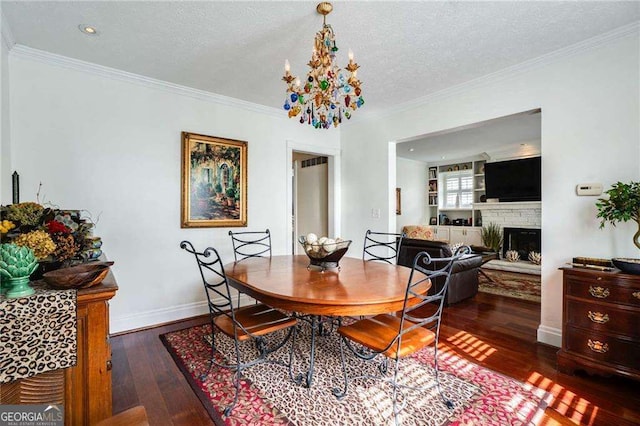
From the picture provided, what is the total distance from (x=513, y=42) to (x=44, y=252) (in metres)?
3.46

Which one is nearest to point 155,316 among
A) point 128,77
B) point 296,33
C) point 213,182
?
point 213,182

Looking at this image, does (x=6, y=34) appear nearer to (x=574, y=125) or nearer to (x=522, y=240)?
(x=574, y=125)

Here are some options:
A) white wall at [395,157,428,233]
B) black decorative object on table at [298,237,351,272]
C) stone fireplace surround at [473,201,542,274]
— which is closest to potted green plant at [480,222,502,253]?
stone fireplace surround at [473,201,542,274]

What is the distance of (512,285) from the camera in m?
4.93

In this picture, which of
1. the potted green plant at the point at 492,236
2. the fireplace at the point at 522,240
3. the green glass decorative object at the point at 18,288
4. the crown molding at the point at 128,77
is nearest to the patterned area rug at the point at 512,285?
the fireplace at the point at 522,240

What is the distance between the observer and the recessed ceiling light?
2.27 m

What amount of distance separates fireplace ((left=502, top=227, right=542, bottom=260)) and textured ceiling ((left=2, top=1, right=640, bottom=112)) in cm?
499

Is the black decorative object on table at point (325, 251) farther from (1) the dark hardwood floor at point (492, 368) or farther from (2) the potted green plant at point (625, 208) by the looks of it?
(2) the potted green plant at point (625, 208)

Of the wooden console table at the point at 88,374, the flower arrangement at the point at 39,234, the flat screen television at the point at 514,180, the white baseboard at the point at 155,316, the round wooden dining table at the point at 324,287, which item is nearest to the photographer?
the wooden console table at the point at 88,374

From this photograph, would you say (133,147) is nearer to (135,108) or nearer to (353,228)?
(135,108)

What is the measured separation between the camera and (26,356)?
1.04 m

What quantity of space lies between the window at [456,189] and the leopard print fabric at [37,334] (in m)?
8.62

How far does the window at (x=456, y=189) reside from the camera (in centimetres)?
816
